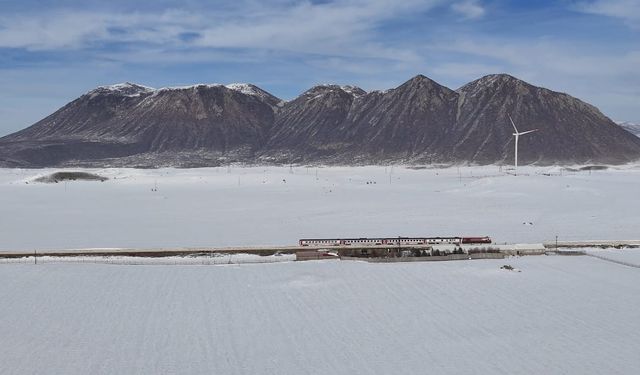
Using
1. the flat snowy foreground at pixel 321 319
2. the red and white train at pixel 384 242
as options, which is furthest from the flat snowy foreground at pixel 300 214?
the flat snowy foreground at pixel 321 319

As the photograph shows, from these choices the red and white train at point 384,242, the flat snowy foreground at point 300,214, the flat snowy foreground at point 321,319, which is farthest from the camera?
the flat snowy foreground at point 300,214

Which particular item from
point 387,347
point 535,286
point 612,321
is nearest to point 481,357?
point 387,347

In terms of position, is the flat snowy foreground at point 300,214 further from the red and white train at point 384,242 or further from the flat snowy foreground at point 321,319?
the flat snowy foreground at point 321,319

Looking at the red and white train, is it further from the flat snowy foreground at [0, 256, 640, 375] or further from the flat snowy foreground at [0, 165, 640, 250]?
the flat snowy foreground at [0, 256, 640, 375]

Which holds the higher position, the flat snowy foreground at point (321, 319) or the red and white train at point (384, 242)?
the red and white train at point (384, 242)

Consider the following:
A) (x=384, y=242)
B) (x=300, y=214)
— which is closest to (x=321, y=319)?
(x=384, y=242)
